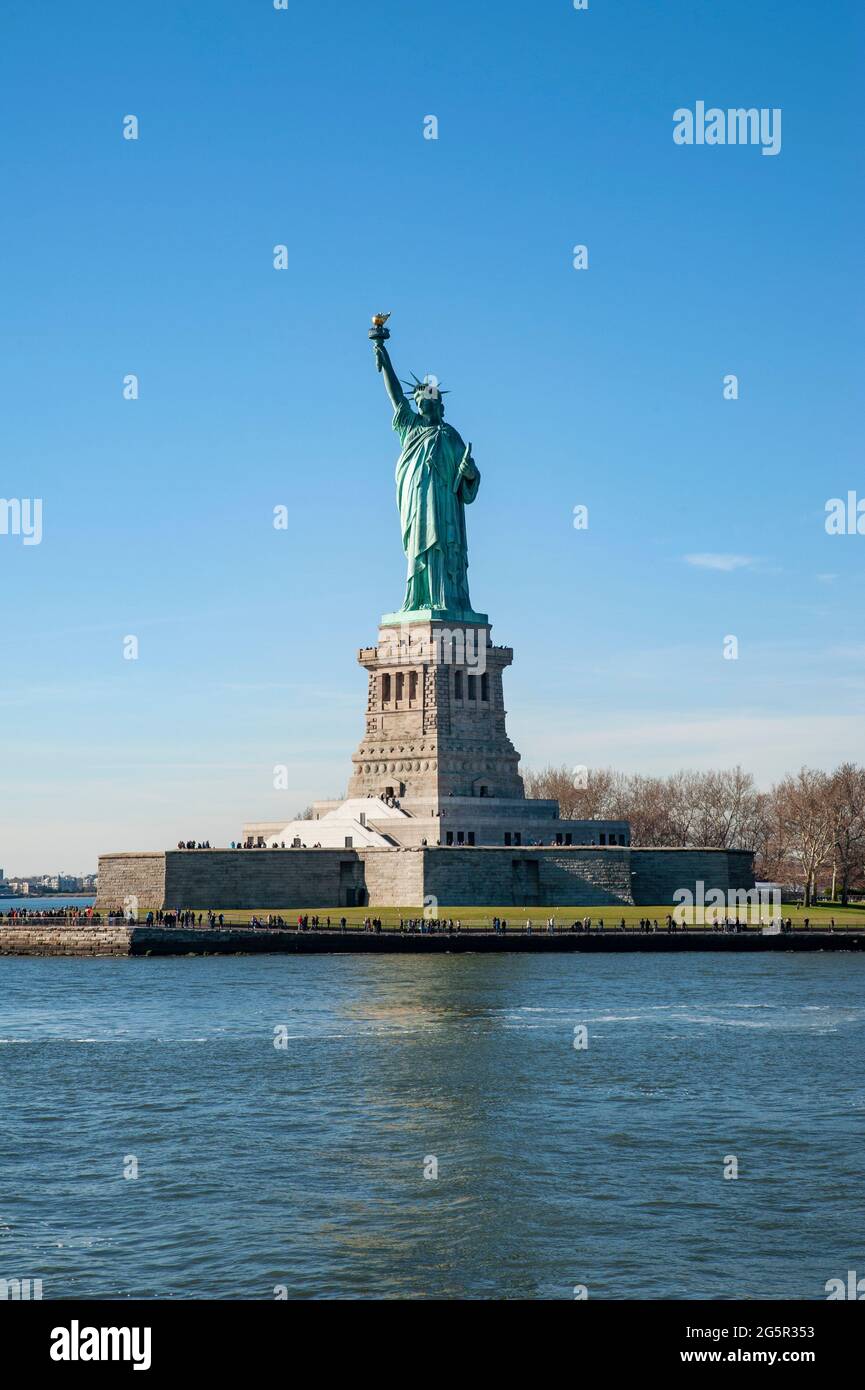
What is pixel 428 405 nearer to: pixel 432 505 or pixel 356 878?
pixel 432 505

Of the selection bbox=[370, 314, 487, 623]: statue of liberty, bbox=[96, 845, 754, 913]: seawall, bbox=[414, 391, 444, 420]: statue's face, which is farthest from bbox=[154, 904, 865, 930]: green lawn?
bbox=[414, 391, 444, 420]: statue's face

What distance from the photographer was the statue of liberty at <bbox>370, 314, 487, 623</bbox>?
8350 cm

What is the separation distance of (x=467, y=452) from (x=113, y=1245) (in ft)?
216

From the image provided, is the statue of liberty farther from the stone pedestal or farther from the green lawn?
the green lawn

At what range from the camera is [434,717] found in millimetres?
80875

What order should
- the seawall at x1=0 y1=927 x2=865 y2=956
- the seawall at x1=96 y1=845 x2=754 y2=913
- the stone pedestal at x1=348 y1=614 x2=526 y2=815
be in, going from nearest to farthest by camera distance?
the seawall at x1=0 y1=927 x2=865 y2=956
the seawall at x1=96 y1=845 x2=754 y2=913
the stone pedestal at x1=348 y1=614 x2=526 y2=815

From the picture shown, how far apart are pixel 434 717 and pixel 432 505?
35.5ft

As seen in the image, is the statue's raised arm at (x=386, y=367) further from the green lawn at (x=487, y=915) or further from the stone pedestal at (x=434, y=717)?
the green lawn at (x=487, y=915)

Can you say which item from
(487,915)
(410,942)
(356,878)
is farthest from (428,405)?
(410,942)

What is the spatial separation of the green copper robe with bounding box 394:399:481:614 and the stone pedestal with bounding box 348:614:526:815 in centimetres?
194

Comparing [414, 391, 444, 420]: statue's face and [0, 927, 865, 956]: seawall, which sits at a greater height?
[414, 391, 444, 420]: statue's face

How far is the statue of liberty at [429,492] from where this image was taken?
8350 cm
